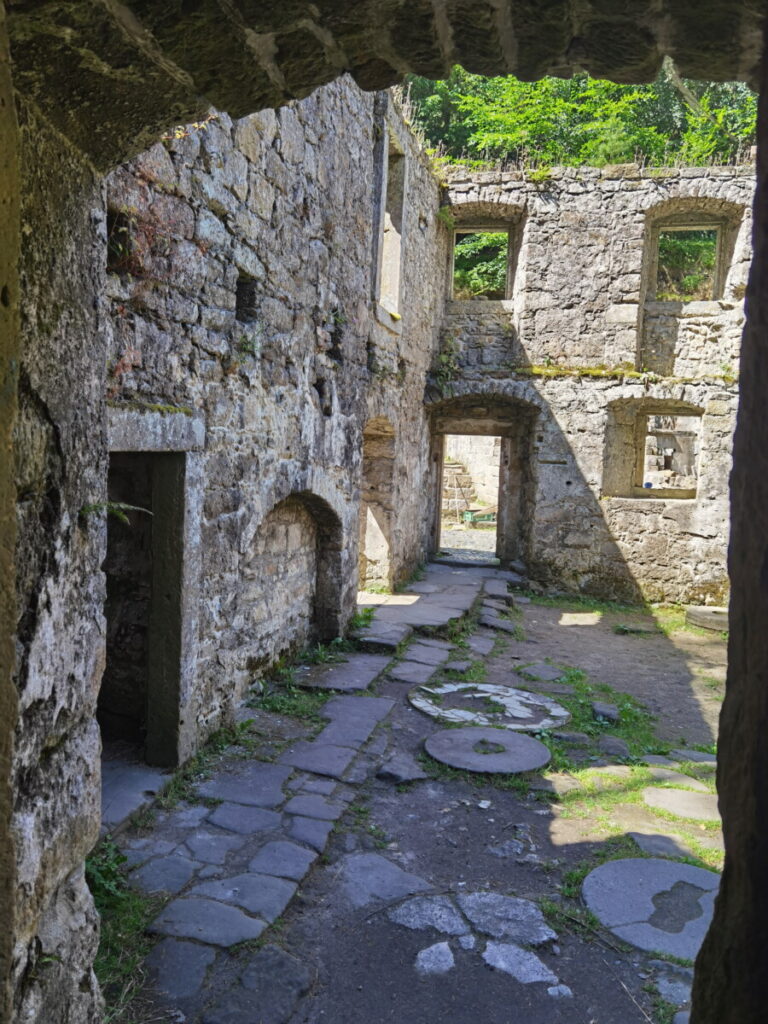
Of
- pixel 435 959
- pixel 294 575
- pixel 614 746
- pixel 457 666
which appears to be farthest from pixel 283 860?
pixel 457 666

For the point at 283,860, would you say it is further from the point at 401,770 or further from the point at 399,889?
the point at 401,770

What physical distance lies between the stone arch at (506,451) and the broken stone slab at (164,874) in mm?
8204

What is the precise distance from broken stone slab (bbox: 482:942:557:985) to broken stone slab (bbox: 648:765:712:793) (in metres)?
2.10

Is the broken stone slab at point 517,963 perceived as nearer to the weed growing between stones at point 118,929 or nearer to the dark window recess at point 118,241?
the weed growing between stones at point 118,929

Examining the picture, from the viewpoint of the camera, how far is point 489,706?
18.5ft

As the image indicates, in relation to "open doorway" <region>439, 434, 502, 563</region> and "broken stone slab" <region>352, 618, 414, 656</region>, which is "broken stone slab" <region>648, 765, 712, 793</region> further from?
"open doorway" <region>439, 434, 502, 563</region>

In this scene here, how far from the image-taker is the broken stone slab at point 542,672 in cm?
659

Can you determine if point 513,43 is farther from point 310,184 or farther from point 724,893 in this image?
point 310,184

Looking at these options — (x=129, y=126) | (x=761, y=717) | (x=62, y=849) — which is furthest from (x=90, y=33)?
(x=62, y=849)

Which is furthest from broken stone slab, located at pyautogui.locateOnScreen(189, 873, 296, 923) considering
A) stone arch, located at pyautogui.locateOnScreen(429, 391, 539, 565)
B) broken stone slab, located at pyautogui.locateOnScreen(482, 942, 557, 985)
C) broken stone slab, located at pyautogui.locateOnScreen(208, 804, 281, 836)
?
stone arch, located at pyautogui.locateOnScreen(429, 391, 539, 565)

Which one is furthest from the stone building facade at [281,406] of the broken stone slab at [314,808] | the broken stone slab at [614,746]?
the broken stone slab at [614,746]

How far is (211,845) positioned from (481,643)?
454 cm

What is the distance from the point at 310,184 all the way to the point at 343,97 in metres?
1.32

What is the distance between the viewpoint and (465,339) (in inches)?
425
